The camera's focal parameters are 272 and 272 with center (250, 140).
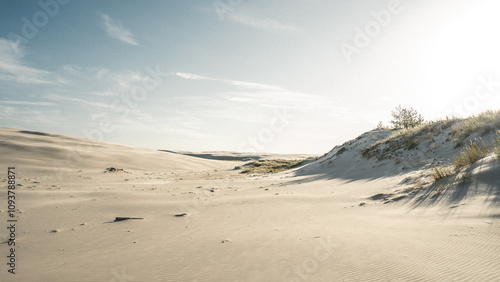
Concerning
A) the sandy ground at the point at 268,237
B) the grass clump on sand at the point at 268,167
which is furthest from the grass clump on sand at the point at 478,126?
the grass clump on sand at the point at 268,167

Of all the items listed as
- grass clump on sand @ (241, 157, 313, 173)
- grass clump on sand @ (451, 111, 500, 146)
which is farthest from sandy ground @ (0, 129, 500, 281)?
grass clump on sand @ (241, 157, 313, 173)

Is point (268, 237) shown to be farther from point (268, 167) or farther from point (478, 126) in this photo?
point (268, 167)

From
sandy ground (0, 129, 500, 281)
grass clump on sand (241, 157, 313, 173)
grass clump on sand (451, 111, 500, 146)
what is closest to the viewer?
sandy ground (0, 129, 500, 281)

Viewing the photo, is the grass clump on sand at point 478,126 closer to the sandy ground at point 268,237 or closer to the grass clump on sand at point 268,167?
the sandy ground at point 268,237

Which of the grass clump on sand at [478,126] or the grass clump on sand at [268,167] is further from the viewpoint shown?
the grass clump on sand at [268,167]

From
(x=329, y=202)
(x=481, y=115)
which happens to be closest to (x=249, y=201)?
(x=329, y=202)

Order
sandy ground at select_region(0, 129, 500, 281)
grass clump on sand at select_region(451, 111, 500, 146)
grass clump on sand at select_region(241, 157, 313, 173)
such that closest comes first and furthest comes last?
1. sandy ground at select_region(0, 129, 500, 281)
2. grass clump on sand at select_region(451, 111, 500, 146)
3. grass clump on sand at select_region(241, 157, 313, 173)

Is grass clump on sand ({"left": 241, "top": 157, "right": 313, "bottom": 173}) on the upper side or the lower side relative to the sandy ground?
upper

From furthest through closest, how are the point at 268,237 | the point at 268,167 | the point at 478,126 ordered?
the point at 268,167, the point at 478,126, the point at 268,237

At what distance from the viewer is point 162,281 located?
2746 mm

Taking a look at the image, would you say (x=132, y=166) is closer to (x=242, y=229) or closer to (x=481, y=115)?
(x=242, y=229)

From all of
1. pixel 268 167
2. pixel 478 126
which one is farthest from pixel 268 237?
pixel 268 167

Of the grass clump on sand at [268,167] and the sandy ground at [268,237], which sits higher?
the grass clump on sand at [268,167]

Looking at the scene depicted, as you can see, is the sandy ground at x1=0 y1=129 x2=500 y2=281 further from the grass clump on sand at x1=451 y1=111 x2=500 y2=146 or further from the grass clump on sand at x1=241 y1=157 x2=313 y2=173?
the grass clump on sand at x1=241 y1=157 x2=313 y2=173
